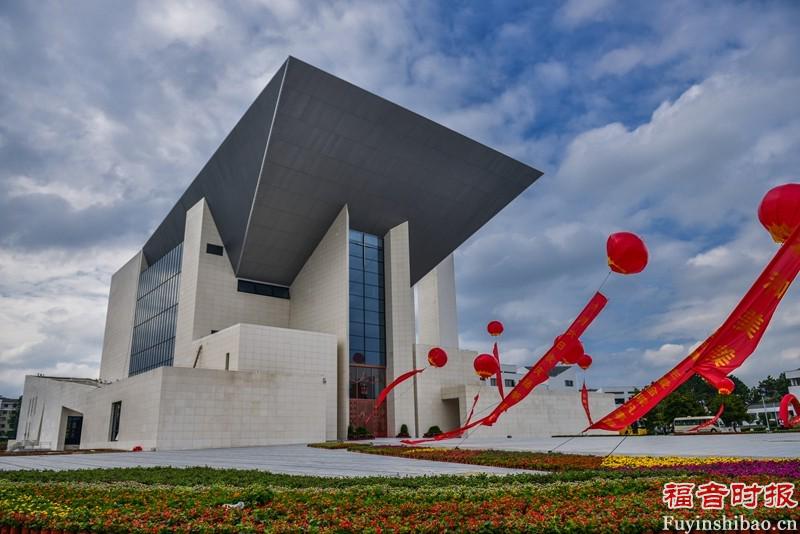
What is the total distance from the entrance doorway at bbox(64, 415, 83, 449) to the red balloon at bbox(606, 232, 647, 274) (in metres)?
42.1

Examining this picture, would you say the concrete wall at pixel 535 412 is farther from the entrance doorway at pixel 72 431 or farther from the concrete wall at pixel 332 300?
the entrance doorway at pixel 72 431

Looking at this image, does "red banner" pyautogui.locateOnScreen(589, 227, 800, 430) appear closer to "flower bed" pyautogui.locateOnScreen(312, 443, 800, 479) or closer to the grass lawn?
the grass lawn

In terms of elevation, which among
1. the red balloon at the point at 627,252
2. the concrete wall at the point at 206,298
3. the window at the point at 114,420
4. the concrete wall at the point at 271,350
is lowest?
the window at the point at 114,420

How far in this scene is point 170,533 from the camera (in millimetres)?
5008

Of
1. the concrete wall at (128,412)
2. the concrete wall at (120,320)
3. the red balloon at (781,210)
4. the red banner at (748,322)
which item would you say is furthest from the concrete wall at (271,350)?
the red balloon at (781,210)

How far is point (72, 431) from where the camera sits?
4078 cm

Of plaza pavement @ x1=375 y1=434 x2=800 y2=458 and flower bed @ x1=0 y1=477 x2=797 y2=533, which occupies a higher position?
plaza pavement @ x1=375 y1=434 x2=800 y2=458

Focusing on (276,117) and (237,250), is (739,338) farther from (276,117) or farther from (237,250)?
(237,250)

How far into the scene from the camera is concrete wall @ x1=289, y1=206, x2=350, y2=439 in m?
29.6

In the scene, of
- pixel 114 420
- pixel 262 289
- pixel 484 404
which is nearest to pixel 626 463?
pixel 484 404

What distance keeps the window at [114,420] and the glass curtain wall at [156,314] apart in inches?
215

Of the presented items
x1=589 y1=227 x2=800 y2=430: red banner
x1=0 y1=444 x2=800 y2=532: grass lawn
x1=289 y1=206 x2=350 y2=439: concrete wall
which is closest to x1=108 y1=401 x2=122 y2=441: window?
x1=289 y1=206 x2=350 y2=439: concrete wall

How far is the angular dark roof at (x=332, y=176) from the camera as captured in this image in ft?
83.6

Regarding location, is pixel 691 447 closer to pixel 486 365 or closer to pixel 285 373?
pixel 486 365
